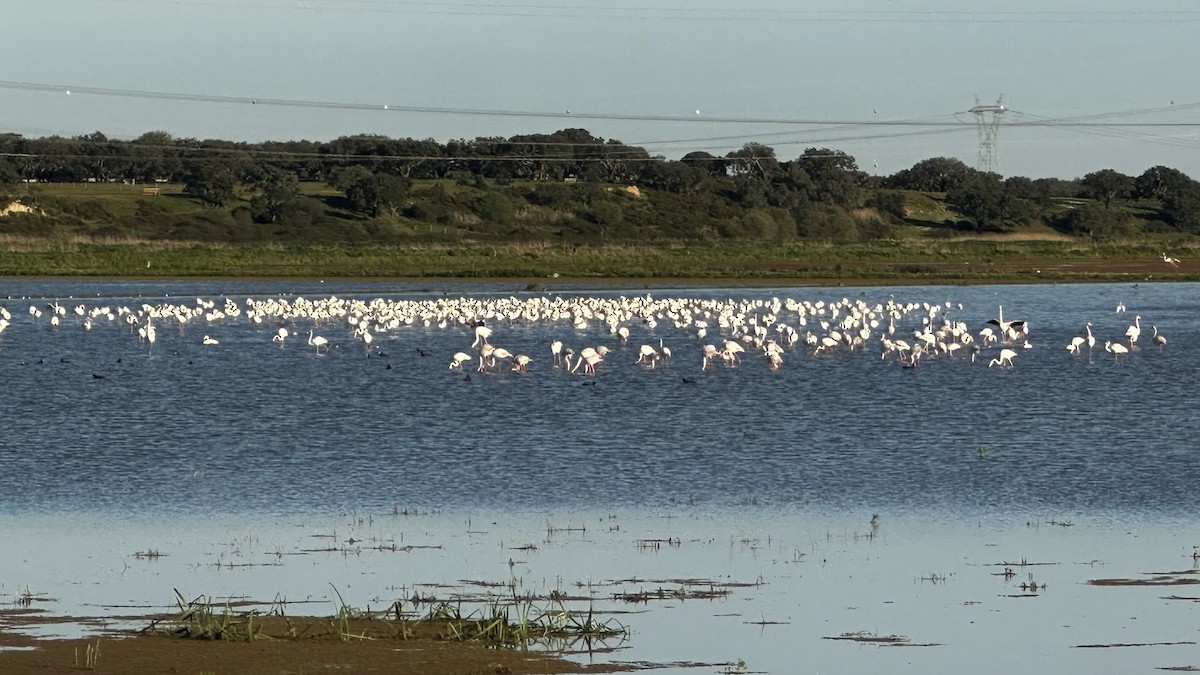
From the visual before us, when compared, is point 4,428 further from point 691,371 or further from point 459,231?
point 459,231

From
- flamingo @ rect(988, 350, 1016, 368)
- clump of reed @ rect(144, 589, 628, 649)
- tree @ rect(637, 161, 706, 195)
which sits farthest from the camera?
tree @ rect(637, 161, 706, 195)

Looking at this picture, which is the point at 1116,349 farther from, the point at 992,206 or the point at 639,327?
the point at 992,206

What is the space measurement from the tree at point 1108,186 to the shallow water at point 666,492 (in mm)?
99236

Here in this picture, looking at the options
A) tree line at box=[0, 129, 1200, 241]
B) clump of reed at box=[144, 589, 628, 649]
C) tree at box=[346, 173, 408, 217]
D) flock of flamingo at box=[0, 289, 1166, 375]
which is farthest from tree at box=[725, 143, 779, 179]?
clump of reed at box=[144, 589, 628, 649]

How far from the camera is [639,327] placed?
1674 inches

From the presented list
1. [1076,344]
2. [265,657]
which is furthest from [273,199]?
[265,657]

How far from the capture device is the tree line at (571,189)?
4149 inches

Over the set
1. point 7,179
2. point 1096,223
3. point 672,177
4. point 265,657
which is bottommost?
→ point 265,657

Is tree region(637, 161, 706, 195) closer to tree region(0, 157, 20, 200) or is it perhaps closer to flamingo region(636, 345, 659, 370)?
tree region(0, 157, 20, 200)

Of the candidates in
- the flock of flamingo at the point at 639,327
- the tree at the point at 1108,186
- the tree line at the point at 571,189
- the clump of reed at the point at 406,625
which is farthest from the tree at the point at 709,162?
the clump of reed at the point at 406,625

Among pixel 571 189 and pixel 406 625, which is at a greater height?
pixel 571 189

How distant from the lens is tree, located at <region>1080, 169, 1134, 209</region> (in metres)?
129

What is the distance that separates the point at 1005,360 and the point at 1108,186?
102 meters

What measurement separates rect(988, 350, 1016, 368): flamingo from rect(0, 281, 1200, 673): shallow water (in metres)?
0.51
